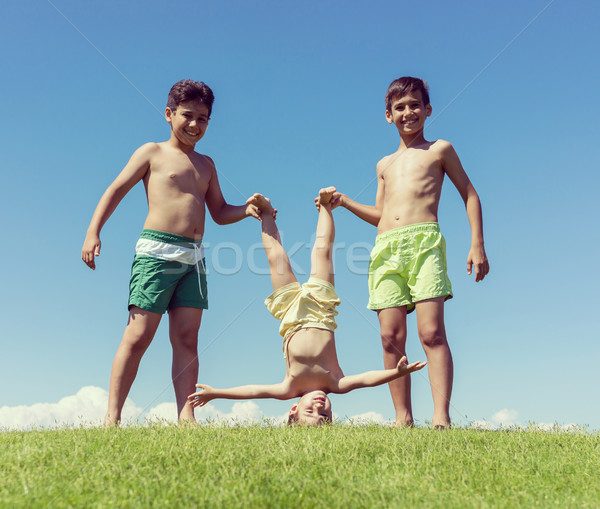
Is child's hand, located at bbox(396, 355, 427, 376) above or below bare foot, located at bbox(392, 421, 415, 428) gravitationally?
above

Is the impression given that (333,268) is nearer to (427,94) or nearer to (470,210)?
(470,210)

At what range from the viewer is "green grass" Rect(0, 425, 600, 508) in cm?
276

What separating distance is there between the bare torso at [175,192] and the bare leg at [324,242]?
1.24 metres

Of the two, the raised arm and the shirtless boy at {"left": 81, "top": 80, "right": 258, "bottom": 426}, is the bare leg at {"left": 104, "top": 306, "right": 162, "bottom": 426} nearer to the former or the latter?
the shirtless boy at {"left": 81, "top": 80, "right": 258, "bottom": 426}

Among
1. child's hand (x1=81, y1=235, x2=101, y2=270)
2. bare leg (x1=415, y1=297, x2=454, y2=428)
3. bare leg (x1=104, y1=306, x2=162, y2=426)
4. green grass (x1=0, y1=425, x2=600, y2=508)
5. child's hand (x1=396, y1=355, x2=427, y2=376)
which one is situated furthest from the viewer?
child's hand (x1=81, y1=235, x2=101, y2=270)

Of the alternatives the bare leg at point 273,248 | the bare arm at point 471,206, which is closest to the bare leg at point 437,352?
the bare arm at point 471,206

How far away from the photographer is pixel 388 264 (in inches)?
220

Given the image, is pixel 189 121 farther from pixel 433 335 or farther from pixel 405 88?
pixel 433 335

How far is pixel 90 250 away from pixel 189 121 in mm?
1711

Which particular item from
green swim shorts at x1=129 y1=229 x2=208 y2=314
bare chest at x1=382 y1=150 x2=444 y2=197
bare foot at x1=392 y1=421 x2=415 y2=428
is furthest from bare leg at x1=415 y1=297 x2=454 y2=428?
green swim shorts at x1=129 y1=229 x2=208 y2=314

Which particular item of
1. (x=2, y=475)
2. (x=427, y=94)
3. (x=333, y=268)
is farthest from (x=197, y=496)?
(x=427, y=94)

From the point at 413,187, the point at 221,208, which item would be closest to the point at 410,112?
the point at 413,187

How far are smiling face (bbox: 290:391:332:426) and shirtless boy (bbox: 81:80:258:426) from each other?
1115mm

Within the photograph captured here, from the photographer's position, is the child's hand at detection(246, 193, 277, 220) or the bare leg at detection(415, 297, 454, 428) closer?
the bare leg at detection(415, 297, 454, 428)
